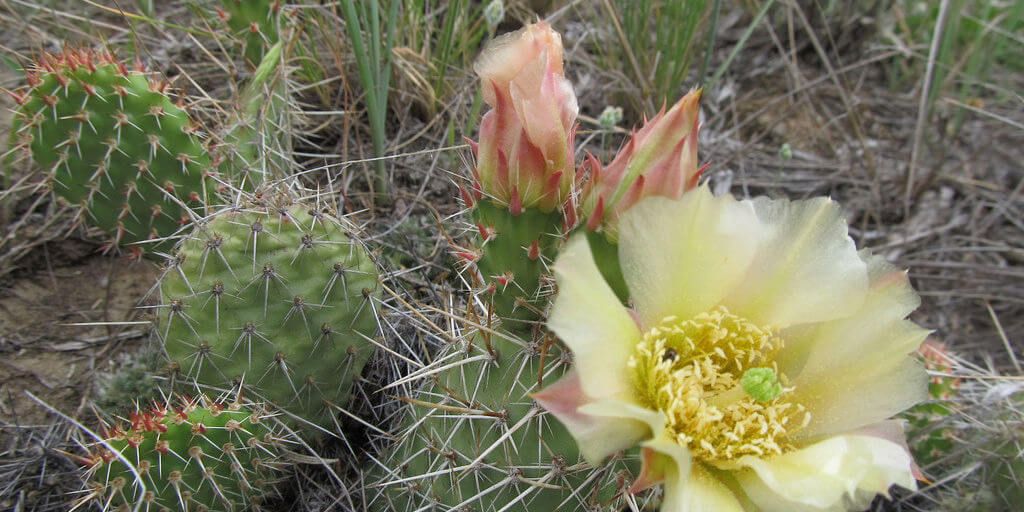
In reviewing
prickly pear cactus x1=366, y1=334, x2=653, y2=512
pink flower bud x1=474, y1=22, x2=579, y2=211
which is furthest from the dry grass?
pink flower bud x1=474, y1=22, x2=579, y2=211

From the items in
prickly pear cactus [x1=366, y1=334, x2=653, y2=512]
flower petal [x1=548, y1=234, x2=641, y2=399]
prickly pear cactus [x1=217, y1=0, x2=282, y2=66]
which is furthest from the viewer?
prickly pear cactus [x1=217, y1=0, x2=282, y2=66]

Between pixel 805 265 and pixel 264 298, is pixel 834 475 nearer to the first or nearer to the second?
pixel 805 265

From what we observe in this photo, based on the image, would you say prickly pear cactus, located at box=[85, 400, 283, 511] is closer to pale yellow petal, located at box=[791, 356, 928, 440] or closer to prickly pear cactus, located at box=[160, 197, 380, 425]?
prickly pear cactus, located at box=[160, 197, 380, 425]

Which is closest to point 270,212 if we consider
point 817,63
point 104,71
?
point 104,71

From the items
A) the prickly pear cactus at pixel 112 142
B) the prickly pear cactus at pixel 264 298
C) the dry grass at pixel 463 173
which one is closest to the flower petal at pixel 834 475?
the dry grass at pixel 463 173

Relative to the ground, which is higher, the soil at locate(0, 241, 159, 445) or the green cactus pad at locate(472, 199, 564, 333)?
the green cactus pad at locate(472, 199, 564, 333)

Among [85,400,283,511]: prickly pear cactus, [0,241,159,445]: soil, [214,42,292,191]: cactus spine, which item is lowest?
[0,241,159,445]: soil

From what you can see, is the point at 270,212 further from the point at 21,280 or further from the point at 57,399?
the point at 21,280
